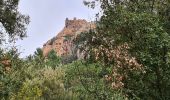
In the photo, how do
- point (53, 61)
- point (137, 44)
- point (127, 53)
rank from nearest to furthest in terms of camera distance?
point (127, 53)
point (137, 44)
point (53, 61)

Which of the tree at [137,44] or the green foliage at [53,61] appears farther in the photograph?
the green foliage at [53,61]

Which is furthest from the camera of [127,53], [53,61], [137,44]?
[53,61]

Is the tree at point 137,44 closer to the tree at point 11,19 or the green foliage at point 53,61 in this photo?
the tree at point 11,19

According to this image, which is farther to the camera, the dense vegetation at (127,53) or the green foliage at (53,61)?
the green foliage at (53,61)

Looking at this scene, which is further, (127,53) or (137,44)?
(137,44)

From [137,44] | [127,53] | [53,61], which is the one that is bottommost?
[127,53]

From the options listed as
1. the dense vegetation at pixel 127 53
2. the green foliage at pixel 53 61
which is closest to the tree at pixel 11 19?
the dense vegetation at pixel 127 53

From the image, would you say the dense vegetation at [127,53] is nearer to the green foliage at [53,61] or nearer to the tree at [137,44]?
the tree at [137,44]

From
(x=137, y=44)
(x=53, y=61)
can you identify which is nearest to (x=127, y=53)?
(x=137, y=44)

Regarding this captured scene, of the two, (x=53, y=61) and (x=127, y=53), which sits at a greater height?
(x=53, y=61)

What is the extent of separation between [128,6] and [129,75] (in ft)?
12.6

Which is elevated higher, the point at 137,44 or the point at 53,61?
the point at 53,61

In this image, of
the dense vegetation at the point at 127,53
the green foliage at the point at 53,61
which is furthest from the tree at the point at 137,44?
the green foliage at the point at 53,61

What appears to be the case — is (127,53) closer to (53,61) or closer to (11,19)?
(11,19)
